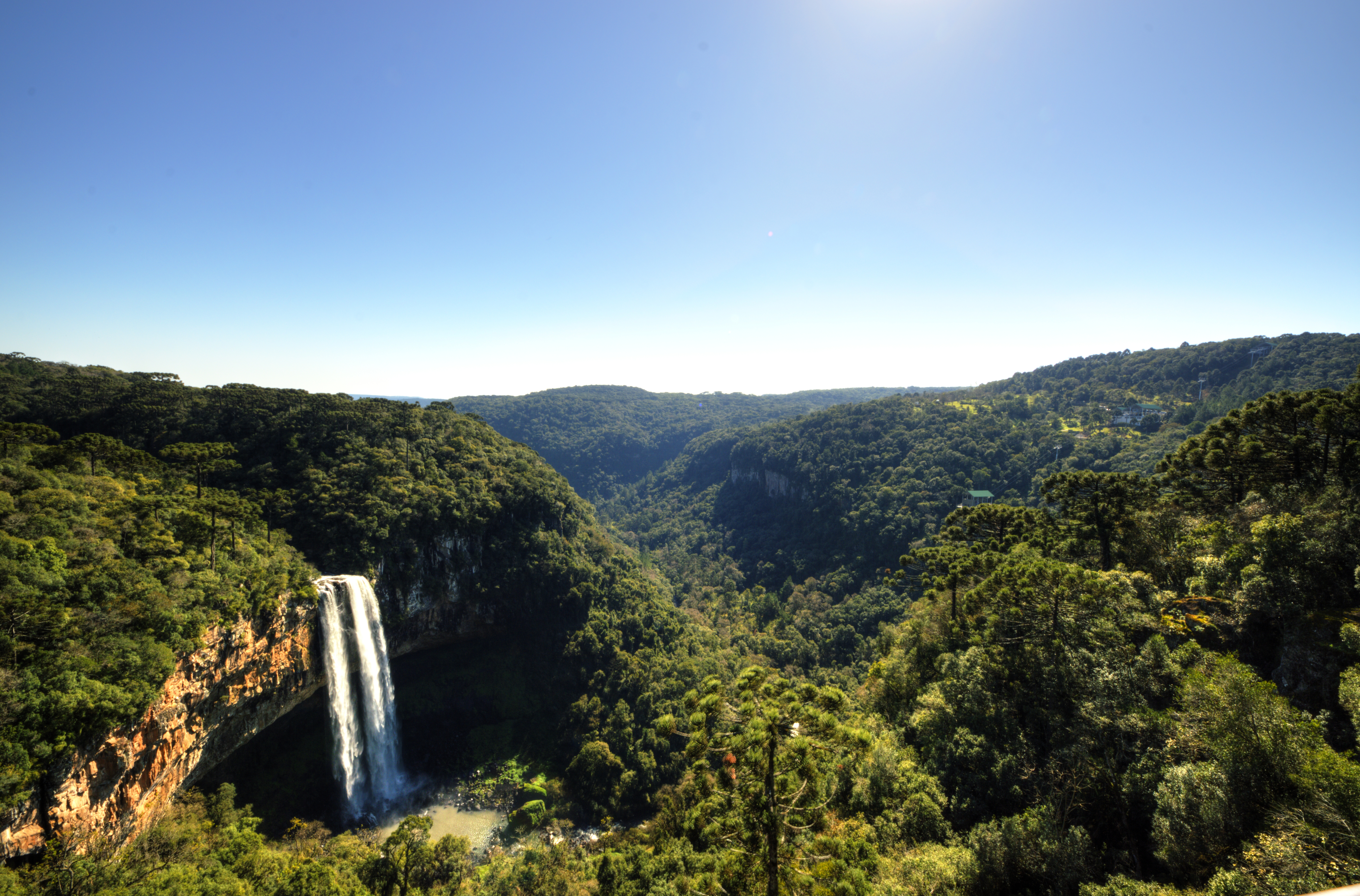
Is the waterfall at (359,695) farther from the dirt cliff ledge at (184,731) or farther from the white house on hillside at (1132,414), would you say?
the white house on hillside at (1132,414)

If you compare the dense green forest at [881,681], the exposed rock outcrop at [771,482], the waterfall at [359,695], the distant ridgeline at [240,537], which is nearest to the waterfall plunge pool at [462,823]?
the dense green forest at [881,681]

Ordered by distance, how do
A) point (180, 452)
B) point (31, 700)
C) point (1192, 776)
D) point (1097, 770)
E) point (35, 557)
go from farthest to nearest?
point (180, 452) → point (35, 557) → point (31, 700) → point (1097, 770) → point (1192, 776)

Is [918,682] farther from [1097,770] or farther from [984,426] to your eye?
[984,426]

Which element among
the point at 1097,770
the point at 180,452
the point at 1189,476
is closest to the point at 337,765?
the point at 180,452

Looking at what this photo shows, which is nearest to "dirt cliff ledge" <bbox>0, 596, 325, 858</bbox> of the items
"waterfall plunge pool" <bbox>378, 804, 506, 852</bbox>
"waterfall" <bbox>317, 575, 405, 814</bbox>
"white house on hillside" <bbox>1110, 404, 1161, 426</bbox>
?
"waterfall" <bbox>317, 575, 405, 814</bbox>

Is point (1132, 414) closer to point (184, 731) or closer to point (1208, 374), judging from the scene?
point (1208, 374)

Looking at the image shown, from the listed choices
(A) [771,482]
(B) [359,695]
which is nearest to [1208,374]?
(A) [771,482]

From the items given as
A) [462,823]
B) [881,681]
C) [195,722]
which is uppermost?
[195,722]
